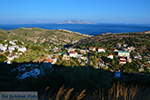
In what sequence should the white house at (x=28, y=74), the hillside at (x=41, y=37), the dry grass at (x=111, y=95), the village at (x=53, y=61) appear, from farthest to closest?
the hillside at (x=41, y=37)
the village at (x=53, y=61)
the white house at (x=28, y=74)
the dry grass at (x=111, y=95)

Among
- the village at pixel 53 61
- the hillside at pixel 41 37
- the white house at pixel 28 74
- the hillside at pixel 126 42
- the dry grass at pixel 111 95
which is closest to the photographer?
the dry grass at pixel 111 95

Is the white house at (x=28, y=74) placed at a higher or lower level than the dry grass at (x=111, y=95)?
lower

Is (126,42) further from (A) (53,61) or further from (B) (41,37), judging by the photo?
(B) (41,37)

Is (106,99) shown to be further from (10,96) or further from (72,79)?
(10,96)

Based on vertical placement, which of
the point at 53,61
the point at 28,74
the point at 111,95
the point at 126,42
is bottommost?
the point at 53,61

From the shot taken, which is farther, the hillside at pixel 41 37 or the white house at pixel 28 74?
the hillside at pixel 41 37

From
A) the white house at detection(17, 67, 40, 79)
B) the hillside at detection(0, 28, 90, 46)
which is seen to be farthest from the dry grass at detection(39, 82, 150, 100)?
the hillside at detection(0, 28, 90, 46)

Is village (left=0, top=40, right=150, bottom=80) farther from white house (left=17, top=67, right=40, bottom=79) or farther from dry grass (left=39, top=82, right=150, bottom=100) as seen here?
dry grass (left=39, top=82, right=150, bottom=100)

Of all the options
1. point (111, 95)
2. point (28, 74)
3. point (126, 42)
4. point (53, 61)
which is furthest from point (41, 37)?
point (111, 95)

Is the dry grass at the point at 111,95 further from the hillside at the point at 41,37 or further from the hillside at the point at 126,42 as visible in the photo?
the hillside at the point at 41,37

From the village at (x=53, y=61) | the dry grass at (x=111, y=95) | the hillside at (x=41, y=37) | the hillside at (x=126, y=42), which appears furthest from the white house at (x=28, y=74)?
the hillside at (x=41, y=37)

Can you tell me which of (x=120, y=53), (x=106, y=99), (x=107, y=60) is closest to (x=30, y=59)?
(x=107, y=60)
